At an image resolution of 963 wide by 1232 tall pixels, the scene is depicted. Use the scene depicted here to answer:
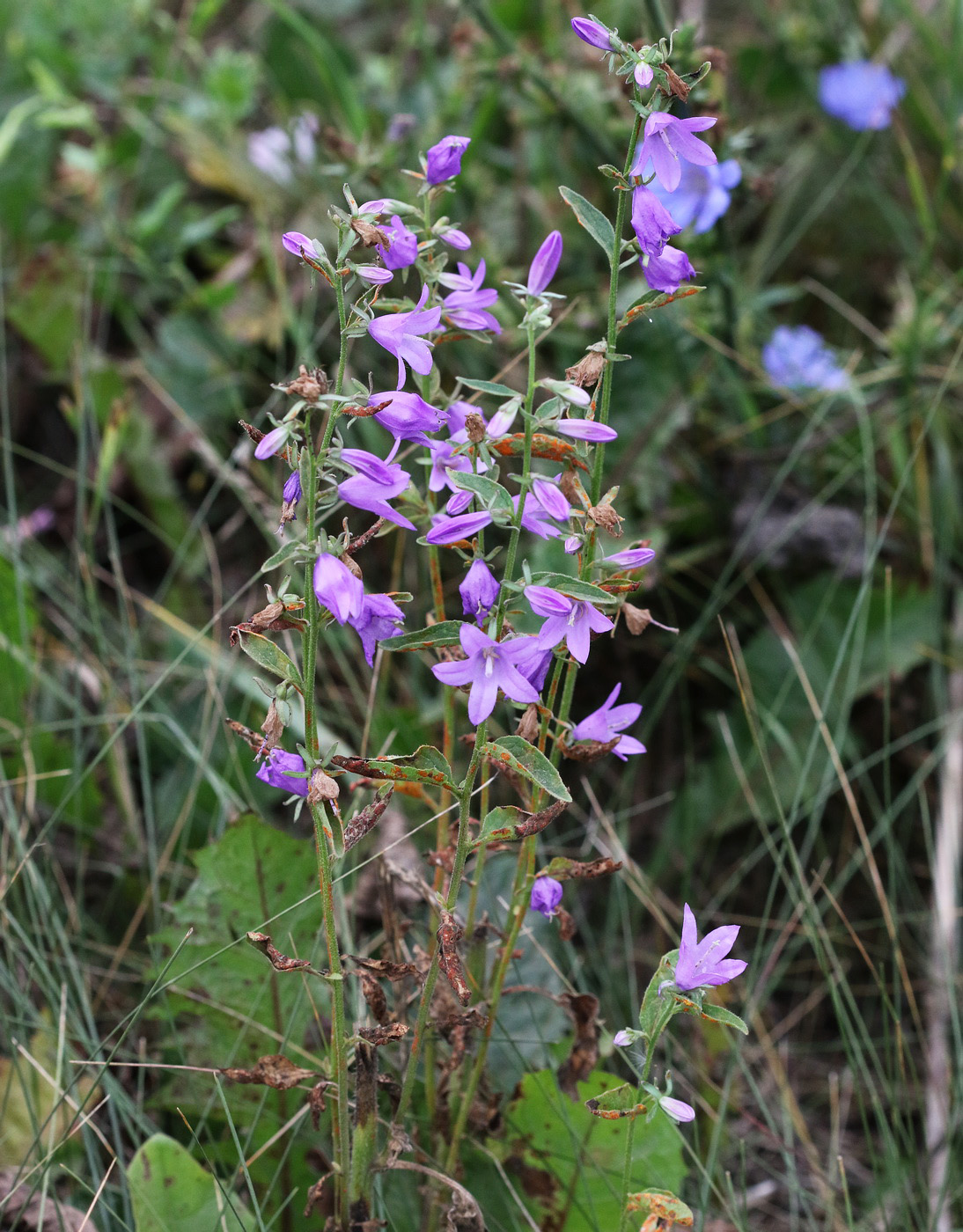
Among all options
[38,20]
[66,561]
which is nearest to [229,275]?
[66,561]

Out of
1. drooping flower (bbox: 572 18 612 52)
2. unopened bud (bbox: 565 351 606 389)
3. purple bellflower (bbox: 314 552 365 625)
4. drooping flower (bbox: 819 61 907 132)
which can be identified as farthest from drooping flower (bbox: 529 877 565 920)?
drooping flower (bbox: 819 61 907 132)

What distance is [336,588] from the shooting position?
2.89 ft

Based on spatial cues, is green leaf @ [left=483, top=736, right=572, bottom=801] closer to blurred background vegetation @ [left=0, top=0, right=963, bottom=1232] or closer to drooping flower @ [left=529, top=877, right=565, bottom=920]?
drooping flower @ [left=529, top=877, right=565, bottom=920]

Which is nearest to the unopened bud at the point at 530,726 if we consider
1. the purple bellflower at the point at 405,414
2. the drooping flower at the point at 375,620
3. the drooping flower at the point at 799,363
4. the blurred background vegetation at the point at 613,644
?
the drooping flower at the point at 375,620

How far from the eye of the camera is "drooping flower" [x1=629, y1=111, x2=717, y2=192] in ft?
3.13

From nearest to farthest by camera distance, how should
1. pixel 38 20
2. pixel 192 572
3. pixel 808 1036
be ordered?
pixel 808 1036
pixel 192 572
pixel 38 20

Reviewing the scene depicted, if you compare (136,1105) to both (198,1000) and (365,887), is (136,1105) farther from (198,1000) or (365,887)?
(365,887)

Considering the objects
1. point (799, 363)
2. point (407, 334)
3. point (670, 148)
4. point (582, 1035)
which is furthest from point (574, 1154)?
point (799, 363)

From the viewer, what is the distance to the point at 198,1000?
4.88 ft

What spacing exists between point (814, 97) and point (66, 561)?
6.85 feet

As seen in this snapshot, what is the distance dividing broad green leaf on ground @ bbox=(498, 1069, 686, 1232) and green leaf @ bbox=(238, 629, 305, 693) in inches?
25.0

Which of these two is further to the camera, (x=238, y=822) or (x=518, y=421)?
(x=518, y=421)

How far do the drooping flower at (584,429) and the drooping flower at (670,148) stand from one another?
0.21 meters

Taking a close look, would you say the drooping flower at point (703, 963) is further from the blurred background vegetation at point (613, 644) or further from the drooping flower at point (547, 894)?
the blurred background vegetation at point (613, 644)
